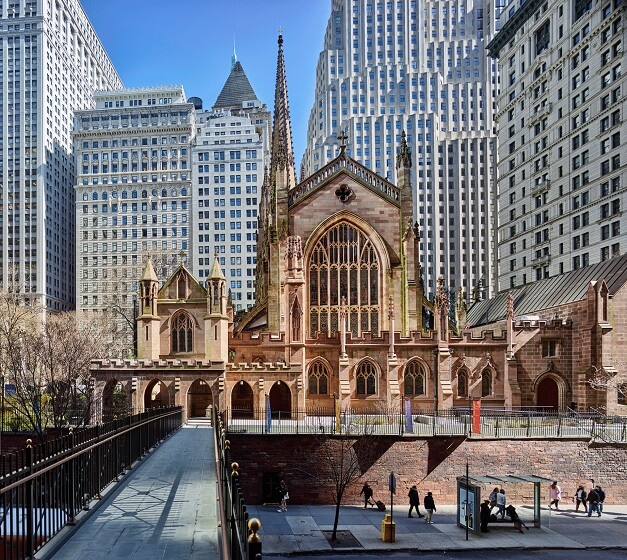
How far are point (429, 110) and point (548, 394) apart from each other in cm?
9004

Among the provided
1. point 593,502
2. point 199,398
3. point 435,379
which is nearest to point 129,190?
point 199,398

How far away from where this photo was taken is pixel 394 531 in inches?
1001

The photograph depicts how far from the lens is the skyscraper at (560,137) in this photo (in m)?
51.9

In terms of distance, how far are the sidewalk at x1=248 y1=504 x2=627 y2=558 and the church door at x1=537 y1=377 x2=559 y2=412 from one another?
12.4 meters

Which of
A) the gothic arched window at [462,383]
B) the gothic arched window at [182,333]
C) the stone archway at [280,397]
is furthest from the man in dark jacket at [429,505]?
the gothic arched window at [182,333]

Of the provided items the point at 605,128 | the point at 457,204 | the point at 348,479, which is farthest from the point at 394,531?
the point at 457,204

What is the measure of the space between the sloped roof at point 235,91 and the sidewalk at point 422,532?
4851 inches

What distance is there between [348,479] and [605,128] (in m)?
38.7

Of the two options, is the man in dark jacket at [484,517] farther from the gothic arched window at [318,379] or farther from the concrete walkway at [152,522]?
the gothic arched window at [318,379]

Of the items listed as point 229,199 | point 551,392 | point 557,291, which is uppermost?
point 229,199

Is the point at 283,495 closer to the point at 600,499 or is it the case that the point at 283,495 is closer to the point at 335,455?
the point at 335,455

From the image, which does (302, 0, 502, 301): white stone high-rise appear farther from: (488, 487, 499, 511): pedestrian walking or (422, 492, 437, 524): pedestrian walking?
(422, 492, 437, 524): pedestrian walking

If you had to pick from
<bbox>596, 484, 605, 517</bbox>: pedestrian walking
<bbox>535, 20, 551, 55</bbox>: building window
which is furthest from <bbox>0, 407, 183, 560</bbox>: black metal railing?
<bbox>535, 20, 551, 55</bbox>: building window

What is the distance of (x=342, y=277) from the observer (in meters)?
48.1
